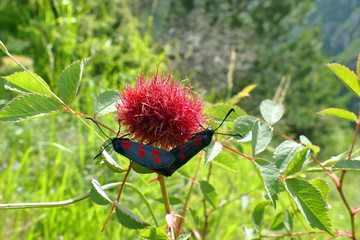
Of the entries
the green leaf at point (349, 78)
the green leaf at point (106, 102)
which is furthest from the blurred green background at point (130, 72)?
the green leaf at point (349, 78)

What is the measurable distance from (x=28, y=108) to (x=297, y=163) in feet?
2.00

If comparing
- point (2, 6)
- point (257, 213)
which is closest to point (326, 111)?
point (257, 213)

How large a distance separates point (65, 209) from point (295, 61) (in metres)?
13.0

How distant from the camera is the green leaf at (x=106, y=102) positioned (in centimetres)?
71

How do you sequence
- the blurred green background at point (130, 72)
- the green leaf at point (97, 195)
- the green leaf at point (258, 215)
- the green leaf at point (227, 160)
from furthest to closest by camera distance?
the blurred green background at point (130, 72) → the green leaf at point (258, 215) → the green leaf at point (227, 160) → the green leaf at point (97, 195)

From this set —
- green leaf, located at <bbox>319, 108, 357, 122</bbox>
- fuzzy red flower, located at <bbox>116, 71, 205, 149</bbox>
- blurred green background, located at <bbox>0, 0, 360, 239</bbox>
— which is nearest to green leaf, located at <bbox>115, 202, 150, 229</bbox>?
fuzzy red flower, located at <bbox>116, 71, 205, 149</bbox>

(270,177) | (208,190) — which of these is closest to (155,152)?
(270,177)

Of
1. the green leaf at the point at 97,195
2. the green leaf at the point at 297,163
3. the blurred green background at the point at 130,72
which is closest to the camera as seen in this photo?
the green leaf at the point at 97,195

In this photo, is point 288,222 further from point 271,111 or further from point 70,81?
point 70,81

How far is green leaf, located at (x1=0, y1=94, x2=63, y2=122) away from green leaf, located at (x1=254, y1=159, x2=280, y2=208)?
1.55 feet

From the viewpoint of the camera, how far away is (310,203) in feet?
1.86

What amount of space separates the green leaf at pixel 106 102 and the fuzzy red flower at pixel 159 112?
52mm

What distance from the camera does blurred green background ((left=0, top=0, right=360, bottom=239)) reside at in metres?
1.73

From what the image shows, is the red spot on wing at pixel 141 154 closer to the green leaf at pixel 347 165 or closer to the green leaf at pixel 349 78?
the green leaf at pixel 347 165
